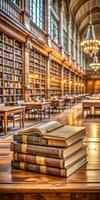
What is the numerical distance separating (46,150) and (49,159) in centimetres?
4

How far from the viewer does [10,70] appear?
10.5m

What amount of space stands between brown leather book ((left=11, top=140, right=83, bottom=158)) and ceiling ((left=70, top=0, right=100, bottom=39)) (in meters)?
25.3

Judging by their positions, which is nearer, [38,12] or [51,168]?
[51,168]

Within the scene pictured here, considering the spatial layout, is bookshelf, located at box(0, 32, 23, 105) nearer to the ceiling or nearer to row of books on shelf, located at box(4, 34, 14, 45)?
row of books on shelf, located at box(4, 34, 14, 45)

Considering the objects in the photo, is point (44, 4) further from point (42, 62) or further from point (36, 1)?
point (42, 62)

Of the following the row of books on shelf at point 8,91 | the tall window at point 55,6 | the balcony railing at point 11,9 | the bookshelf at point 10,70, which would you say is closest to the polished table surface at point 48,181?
the balcony railing at point 11,9

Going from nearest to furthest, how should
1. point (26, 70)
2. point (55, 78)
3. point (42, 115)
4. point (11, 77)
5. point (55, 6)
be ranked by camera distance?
1. point (11, 77)
2. point (26, 70)
3. point (42, 115)
4. point (55, 78)
5. point (55, 6)

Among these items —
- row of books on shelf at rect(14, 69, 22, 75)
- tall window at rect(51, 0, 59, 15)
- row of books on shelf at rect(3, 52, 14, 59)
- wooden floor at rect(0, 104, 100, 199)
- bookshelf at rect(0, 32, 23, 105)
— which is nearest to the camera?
wooden floor at rect(0, 104, 100, 199)

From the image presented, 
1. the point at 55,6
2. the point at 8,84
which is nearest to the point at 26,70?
the point at 8,84

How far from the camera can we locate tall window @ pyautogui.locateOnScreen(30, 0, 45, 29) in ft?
45.2

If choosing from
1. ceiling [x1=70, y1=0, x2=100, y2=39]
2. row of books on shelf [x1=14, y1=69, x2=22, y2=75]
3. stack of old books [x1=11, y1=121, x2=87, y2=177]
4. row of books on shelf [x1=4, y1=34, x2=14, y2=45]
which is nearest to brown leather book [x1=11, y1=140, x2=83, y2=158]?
stack of old books [x1=11, y1=121, x2=87, y2=177]

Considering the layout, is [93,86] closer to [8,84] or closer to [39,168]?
[8,84]

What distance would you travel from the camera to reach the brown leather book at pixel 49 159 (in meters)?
1.28

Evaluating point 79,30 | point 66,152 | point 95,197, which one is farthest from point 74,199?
point 79,30
